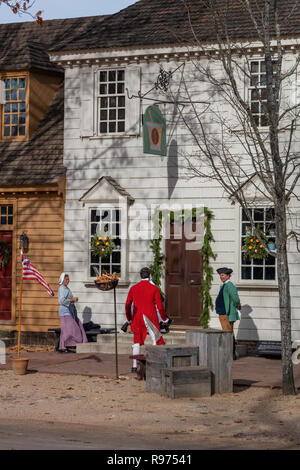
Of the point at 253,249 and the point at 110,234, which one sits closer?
the point at 253,249

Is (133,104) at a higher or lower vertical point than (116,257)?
higher

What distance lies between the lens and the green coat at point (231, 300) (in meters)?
16.3

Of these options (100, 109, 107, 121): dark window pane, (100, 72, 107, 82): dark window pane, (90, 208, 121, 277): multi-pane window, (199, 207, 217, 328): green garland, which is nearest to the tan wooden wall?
(90, 208, 121, 277): multi-pane window

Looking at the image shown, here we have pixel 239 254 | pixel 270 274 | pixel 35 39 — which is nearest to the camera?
pixel 270 274

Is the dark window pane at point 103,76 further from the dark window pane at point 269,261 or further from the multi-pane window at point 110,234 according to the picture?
the dark window pane at point 269,261

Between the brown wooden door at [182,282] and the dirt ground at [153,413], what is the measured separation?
16.0ft

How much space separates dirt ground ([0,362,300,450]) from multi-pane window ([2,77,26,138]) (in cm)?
874

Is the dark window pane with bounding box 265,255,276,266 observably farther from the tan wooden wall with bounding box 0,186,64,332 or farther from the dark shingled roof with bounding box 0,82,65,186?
the dark shingled roof with bounding box 0,82,65,186

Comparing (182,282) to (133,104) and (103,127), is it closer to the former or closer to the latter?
(103,127)

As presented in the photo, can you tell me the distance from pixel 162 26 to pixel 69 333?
287 inches

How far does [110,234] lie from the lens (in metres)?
19.3

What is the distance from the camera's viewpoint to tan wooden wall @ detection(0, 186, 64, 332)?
64.9 feet

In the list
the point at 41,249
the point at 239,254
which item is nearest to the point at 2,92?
the point at 41,249
